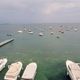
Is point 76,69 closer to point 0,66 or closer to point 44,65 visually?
point 44,65

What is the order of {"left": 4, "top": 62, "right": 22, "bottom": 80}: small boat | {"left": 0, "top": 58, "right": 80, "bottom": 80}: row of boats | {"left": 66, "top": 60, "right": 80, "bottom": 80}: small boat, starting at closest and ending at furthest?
1. {"left": 66, "top": 60, "right": 80, "bottom": 80}: small boat
2. {"left": 0, "top": 58, "right": 80, "bottom": 80}: row of boats
3. {"left": 4, "top": 62, "right": 22, "bottom": 80}: small boat

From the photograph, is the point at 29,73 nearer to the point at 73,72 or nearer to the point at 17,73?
the point at 17,73

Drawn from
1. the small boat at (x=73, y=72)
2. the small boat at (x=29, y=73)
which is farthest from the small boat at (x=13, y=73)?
the small boat at (x=73, y=72)

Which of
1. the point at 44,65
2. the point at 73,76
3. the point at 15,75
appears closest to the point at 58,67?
the point at 44,65

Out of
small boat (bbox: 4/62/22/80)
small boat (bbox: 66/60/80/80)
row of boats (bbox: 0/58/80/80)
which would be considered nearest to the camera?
small boat (bbox: 66/60/80/80)

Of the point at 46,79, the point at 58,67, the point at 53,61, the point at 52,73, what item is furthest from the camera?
the point at 53,61

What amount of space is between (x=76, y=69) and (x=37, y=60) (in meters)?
22.3

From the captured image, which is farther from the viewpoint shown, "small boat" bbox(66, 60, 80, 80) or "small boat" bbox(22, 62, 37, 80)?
"small boat" bbox(22, 62, 37, 80)

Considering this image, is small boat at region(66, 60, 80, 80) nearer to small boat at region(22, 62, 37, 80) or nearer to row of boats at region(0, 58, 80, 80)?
row of boats at region(0, 58, 80, 80)

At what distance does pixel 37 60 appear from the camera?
227 ft

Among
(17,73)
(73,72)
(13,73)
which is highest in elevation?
(73,72)

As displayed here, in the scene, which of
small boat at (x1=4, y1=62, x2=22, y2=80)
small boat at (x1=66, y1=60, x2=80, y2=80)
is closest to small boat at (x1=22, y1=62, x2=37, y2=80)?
small boat at (x1=4, y1=62, x2=22, y2=80)

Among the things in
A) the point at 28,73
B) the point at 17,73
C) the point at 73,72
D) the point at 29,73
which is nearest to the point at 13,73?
the point at 17,73

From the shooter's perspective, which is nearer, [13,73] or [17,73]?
[13,73]
